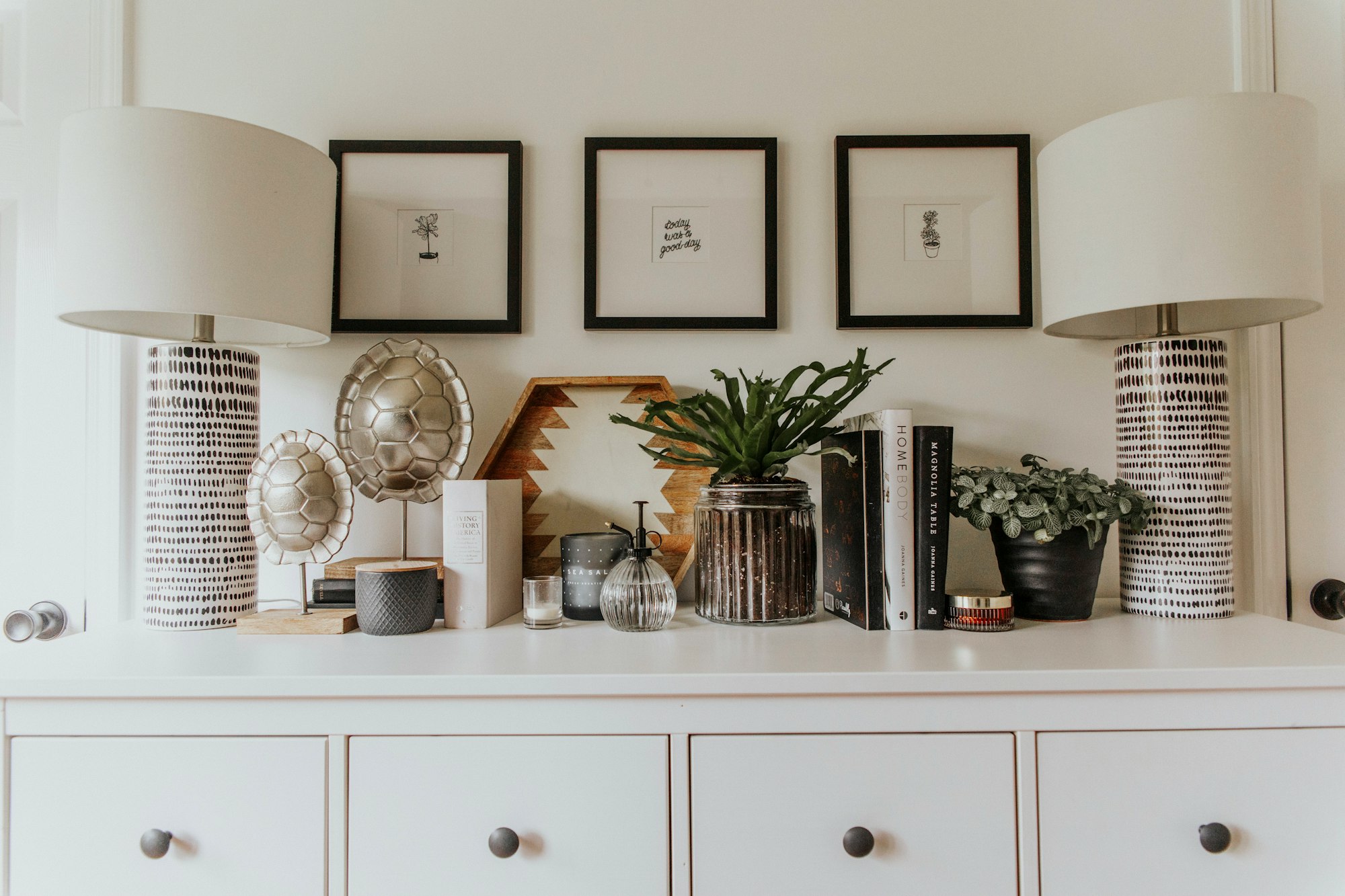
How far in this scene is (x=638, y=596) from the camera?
89 cm

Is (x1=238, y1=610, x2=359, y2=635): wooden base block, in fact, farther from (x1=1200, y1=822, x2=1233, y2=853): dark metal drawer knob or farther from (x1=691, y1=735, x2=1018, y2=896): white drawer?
(x1=1200, y1=822, x2=1233, y2=853): dark metal drawer knob

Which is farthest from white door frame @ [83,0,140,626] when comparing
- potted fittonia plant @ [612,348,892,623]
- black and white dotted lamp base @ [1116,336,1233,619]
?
black and white dotted lamp base @ [1116,336,1233,619]

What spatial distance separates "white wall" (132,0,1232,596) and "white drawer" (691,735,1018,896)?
528 mm

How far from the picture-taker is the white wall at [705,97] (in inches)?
45.7

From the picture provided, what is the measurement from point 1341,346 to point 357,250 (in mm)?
1666

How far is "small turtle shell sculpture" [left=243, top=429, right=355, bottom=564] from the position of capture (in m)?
0.88

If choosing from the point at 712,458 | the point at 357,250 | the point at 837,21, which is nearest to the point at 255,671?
the point at 712,458

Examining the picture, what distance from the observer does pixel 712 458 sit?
97 cm

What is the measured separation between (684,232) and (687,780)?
85 centimetres

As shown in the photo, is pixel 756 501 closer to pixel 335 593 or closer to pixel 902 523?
pixel 902 523

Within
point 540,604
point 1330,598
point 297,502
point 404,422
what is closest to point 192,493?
point 297,502

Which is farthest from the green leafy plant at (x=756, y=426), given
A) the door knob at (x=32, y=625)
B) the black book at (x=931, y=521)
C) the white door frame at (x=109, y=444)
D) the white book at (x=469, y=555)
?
Answer: the door knob at (x=32, y=625)

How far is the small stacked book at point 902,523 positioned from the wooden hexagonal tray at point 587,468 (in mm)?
310

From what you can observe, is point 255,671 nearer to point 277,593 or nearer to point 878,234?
point 277,593
